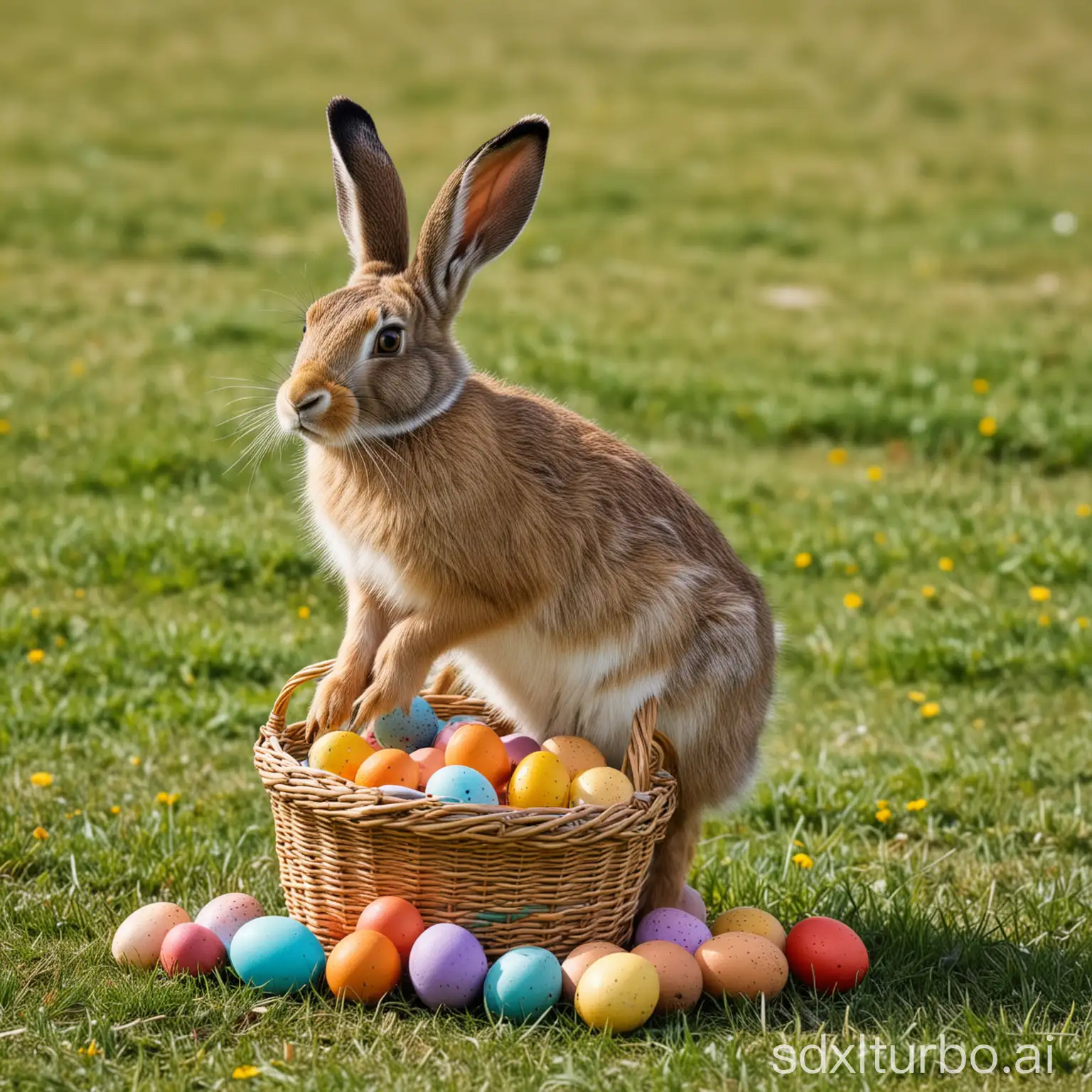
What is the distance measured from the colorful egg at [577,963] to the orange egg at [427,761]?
0.54 m

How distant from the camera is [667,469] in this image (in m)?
7.13

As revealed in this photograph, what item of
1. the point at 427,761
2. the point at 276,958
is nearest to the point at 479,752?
the point at 427,761

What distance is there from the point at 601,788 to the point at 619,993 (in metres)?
0.48

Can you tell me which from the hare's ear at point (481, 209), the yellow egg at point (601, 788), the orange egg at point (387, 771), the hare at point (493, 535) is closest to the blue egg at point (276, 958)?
the orange egg at point (387, 771)

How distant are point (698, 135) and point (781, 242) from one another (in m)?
3.71

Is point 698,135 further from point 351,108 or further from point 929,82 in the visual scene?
point 351,108

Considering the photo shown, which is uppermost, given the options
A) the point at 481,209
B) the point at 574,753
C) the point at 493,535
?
the point at 481,209

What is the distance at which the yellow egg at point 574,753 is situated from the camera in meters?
3.73

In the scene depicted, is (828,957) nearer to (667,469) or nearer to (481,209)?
(481,209)

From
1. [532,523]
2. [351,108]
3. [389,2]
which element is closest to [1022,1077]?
[532,523]

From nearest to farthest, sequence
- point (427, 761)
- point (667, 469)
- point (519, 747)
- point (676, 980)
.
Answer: point (676, 980) → point (427, 761) → point (519, 747) → point (667, 469)

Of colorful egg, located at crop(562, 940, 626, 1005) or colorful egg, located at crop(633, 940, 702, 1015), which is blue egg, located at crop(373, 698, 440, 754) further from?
colorful egg, located at crop(633, 940, 702, 1015)

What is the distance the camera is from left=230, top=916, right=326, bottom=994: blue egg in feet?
11.1

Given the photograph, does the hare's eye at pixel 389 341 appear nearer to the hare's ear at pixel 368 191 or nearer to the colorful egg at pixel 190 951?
the hare's ear at pixel 368 191
